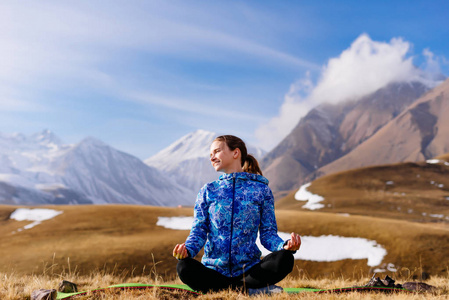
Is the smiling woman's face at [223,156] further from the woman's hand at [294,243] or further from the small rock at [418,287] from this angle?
the small rock at [418,287]

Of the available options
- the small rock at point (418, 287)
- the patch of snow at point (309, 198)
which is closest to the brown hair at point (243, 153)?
the small rock at point (418, 287)

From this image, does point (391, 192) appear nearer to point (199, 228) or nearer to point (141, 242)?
point (141, 242)

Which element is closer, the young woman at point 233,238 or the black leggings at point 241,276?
the black leggings at point 241,276

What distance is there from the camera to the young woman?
17.6 ft

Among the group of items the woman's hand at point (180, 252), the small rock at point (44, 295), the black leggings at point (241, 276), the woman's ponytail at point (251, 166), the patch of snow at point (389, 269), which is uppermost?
the woman's ponytail at point (251, 166)

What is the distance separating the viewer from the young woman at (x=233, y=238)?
5.37 m

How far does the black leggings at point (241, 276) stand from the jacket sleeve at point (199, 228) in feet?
0.62

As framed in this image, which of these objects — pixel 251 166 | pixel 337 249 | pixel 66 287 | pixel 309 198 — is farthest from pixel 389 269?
pixel 309 198

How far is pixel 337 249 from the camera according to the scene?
3909 centimetres

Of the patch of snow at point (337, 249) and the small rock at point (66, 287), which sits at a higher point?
the small rock at point (66, 287)

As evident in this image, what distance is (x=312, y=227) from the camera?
44094mm

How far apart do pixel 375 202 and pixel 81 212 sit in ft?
240

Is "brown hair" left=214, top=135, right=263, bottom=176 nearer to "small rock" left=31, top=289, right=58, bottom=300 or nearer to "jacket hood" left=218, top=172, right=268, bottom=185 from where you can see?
"jacket hood" left=218, top=172, right=268, bottom=185

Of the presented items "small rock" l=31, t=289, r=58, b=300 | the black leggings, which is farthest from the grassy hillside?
the black leggings
